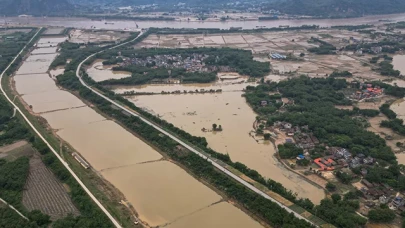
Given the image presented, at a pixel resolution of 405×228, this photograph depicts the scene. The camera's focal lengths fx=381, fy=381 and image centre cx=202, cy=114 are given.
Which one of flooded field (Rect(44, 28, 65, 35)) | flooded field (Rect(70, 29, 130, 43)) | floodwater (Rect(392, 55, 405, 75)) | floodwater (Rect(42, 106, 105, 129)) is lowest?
floodwater (Rect(42, 106, 105, 129))

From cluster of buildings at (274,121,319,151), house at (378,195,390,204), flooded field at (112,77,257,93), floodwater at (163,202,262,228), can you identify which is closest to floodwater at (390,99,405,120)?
cluster of buildings at (274,121,319,151)

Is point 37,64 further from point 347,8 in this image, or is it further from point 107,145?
point 347,8

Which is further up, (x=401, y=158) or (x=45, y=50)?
(x=45, y=50)

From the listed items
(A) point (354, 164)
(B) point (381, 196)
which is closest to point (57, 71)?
(A) point (354, 164)

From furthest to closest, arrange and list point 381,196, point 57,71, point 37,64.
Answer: point 37,64 < point 57,71 < point 381,196

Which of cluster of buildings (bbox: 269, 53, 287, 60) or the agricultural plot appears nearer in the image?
the agricultural plot

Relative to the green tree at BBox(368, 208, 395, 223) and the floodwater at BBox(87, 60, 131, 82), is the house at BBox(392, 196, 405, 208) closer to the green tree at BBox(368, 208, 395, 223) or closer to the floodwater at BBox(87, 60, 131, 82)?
the green tree at BBox(368, 208, 395, 223)

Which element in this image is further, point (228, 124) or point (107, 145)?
point (228, 124)

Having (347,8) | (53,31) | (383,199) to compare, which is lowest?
(383,199)
